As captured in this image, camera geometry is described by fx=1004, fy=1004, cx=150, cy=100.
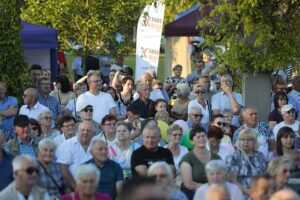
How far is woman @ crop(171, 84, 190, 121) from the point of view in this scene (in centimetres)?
1630

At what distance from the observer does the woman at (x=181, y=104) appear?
16.3 m

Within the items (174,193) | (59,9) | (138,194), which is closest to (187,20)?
(59,9)

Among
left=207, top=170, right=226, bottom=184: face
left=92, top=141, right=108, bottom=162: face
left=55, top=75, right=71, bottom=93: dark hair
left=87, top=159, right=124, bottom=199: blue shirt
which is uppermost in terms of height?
left=55, top=75, right=71, bottom=93: dark hair

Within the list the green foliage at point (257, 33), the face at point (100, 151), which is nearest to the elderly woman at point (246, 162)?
the face at point (100, 151)

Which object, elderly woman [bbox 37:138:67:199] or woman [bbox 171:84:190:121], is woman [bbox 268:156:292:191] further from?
woman [bbox 171:84:190:121]

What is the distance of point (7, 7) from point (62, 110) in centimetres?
228

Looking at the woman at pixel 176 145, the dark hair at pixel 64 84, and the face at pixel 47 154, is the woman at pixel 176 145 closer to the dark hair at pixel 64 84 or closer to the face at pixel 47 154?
the face at pixel 47 154

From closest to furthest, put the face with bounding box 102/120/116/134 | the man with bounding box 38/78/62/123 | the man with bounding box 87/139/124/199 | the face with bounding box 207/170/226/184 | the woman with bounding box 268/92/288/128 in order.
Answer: the face with bounding box 207/170/226/184 < the man with bounding box 87/139/124/199 < the face with bounding box 102/120/116/134 < the man with bounding box 38/78/62/123 < the woman with bounding box 268/92/288/128

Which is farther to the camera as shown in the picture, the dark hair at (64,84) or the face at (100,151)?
the dark hair at (64,84)

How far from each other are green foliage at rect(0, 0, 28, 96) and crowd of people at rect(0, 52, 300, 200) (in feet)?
0.82

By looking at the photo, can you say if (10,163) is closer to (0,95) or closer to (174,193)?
(174,193)

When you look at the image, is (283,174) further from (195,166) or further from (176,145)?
(176,145)

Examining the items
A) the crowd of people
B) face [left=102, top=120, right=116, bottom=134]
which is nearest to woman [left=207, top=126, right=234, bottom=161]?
the crowd of people

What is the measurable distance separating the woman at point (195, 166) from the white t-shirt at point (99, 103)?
10.7ft
